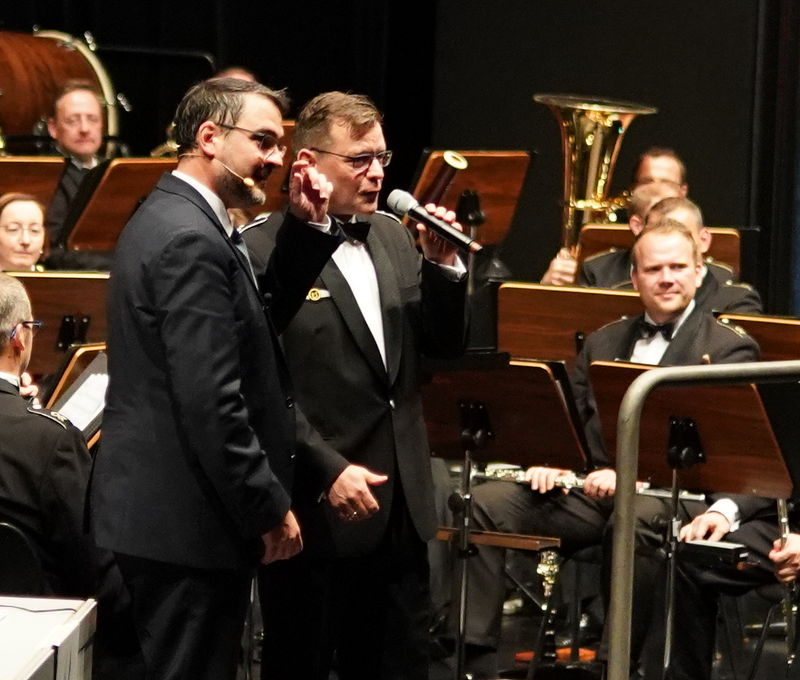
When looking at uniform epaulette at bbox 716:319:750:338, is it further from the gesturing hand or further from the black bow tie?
the gesturing hand

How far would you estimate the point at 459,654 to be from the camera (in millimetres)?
4387

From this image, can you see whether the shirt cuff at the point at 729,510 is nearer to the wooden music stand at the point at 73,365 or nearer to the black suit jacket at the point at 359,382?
the black suit jacket at the point at 359,382

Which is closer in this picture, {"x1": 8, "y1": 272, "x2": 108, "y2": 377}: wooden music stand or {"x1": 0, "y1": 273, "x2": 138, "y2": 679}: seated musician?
{"x1": 0, "y1": 273, "x2": 138, "y2": 679}: seated musician

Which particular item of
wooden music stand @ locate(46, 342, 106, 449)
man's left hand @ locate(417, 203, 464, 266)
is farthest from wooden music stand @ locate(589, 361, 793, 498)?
wooden music stand @ locate(46, 342, 106, 449)

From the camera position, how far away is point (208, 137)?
3172mm

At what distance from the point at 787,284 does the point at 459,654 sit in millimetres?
4159

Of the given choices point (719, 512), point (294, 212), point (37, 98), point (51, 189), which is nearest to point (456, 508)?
point (719, 512)

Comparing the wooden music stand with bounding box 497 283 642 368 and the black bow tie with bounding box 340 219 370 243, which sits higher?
the black bow tie with bounding box 340 219 370 243

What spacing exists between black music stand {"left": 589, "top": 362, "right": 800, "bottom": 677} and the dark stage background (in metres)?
3.74

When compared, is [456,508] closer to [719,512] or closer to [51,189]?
[719,512]

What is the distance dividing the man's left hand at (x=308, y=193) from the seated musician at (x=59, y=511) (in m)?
0.70

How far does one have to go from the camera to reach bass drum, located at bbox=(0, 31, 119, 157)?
26.4ft

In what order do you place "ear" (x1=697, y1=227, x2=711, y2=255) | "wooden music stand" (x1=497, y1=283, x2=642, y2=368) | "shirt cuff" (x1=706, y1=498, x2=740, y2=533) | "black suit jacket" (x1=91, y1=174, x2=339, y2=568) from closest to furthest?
"black suit jacket" (x1=91, y1=174, x2=339, y2=568) → "shirt cuff" (x1=706, y1=498, x2=740, y2=533) → "wooden music stand" (x1=497, y1=283, x2=642, y2=368) → "ear" (x1=697, y1=227, x2=711, y2=255)

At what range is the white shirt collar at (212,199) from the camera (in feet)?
10.3
